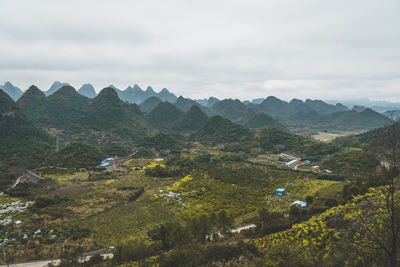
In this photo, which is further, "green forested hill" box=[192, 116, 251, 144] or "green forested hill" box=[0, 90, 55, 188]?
"green forested hill" box=[192, 116, 251, 144]

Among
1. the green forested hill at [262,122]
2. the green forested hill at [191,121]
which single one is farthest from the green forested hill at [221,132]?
the green forested hill at [262,122]

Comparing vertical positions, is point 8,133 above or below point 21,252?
above

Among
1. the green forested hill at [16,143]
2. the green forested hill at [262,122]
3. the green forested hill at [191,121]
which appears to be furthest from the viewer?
the green forested hill at [262,122]

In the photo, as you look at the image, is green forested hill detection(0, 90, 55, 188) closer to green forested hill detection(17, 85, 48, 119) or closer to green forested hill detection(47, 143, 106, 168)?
green forested hill detection(47, 143, 106, 168)

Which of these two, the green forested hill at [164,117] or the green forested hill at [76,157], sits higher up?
the green forested hill at [164,117]

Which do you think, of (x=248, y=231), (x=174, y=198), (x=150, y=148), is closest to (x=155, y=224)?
(x=174, y=198)

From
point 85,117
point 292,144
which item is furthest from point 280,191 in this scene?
point 85,117

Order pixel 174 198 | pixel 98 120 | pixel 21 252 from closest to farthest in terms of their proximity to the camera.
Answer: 1. pixel 21 252
2. pixel 174 198
3. pixel 98 120

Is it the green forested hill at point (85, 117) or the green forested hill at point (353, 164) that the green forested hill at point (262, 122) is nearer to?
the green forested hill at point (85, 117)

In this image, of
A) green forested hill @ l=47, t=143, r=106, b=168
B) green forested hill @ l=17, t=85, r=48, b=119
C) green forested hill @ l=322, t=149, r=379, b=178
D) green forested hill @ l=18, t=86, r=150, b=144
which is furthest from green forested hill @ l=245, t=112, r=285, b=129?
green forested hill @ l=17, t=85, r=48, b=119

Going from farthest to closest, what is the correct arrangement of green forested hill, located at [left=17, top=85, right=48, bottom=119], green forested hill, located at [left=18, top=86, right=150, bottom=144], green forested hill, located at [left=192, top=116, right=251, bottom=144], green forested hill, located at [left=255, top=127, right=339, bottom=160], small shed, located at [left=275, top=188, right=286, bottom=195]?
green forested hill, located at [left=17, top=85, right=48, bottom=119]
green forested hill, located at [left=18, top=86, right=150, bottom=144]
green forested hill, located at [left=192, top=116, right=251, bottom=144]
green forested hill, located at [left=255, top=127, right=339, bottom=160]
small shed, located at [left=275, top=188, right=286, bottom=195]

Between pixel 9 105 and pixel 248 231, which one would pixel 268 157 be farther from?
pixel 9 105
